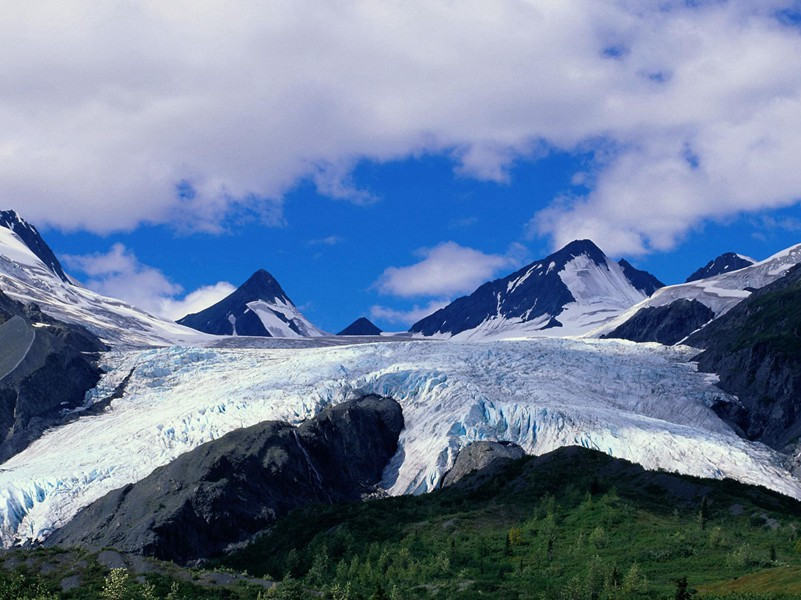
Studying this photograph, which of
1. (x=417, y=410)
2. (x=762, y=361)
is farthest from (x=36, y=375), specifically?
(x=762, y=361)

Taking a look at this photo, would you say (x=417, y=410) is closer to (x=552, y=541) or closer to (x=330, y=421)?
(x=330, y=421)

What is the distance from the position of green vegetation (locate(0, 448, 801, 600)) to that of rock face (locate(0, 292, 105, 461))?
54614 millimetres

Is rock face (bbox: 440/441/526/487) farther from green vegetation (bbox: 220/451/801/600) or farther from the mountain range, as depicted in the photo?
green vegetation (bbox: 220/451/801/600)

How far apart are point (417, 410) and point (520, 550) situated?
53989 mm

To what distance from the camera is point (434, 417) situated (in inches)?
4719

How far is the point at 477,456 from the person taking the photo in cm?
10488

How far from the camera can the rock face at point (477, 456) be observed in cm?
10300

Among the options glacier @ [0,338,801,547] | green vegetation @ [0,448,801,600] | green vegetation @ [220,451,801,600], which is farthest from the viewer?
glacier @ [0,338,801,547]

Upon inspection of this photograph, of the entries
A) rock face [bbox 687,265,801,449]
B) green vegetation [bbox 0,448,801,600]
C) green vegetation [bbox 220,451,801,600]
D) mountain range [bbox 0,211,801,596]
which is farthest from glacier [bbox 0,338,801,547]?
green vegetation [bbox 220,451,801,600]

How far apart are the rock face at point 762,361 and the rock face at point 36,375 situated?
7687cm

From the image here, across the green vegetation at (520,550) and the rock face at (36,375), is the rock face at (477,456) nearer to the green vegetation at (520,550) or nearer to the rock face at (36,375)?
the green vegetation at (520,550)

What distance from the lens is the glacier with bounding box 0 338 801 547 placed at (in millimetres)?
106812

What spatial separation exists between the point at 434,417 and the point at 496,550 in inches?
1972

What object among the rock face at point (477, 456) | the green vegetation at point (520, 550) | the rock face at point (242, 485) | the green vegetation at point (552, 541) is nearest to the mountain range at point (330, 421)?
the rock face at point (242, 485)
